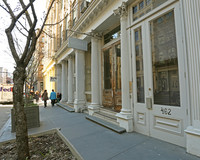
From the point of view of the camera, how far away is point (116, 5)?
17.7ft

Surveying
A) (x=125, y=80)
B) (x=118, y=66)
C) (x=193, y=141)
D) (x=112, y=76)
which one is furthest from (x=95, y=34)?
(x=193, y=141)

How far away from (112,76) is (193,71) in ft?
13.9

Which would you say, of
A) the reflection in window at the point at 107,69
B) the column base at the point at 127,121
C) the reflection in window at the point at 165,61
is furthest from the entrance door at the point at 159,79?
the reflection in window at the point at 107,69

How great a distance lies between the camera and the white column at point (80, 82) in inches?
357

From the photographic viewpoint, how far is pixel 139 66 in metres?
4.64

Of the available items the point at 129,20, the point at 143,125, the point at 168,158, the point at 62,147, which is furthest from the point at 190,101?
the point at 129,20

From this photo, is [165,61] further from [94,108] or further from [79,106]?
[79,106]

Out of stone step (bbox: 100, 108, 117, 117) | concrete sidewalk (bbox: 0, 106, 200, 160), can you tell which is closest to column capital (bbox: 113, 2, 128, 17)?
stone step (bbox: 100, 108, 117, 117)

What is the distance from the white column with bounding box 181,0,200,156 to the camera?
2.82 m

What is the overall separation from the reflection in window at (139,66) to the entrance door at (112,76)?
179cm

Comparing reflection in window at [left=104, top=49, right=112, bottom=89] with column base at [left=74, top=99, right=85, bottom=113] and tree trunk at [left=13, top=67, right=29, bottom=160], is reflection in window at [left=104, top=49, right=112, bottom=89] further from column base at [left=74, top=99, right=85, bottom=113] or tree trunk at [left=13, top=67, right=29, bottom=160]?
tree trunk at [left=13, top=67, right=29, bottom=160]

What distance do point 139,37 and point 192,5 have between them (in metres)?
1.87

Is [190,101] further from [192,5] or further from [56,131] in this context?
[56,131]

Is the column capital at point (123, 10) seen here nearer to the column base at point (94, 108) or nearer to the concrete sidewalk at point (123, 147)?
the concrete sidewalk at point (123, 147)
